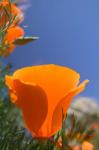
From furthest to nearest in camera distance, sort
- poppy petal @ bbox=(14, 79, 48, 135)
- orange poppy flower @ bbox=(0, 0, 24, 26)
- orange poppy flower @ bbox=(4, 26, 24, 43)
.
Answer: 1. orange poppy flower @ bbox=(4, 26, 24, 43)
2. orange poppy flower @ bbox=(0, 0, 24, 26)
3. poppy petal @ bbox=(14, 79, 48, 135)

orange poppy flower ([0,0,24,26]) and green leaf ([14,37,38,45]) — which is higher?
orange poppy flower ([0,0,24,26])

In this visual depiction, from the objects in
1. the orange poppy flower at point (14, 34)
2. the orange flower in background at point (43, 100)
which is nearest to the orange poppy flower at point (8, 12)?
the orange poppy flower at point (14, 34)

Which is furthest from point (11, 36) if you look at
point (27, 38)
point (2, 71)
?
point (2, 71)

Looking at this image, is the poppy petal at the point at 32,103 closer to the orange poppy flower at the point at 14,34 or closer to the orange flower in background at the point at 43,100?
the orange flower in background at the point at 43,100

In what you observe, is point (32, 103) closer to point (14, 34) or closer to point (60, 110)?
point (60, 110)

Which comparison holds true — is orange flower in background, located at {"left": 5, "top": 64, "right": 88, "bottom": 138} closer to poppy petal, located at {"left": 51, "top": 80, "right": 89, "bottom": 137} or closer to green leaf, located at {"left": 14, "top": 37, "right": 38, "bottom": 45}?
poppy petal, located at {"left": 51, "top": 80, "right": 89, "bottom": 137}

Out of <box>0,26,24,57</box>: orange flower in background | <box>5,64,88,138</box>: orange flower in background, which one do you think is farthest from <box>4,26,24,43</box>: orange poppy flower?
<box>5,64,88,138</box>: orange flower in background

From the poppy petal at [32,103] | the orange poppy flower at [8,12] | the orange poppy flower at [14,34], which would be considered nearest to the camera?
the poppy petal at [32,103]

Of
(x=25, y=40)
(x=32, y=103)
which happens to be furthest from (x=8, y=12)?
(x=32, y=103)

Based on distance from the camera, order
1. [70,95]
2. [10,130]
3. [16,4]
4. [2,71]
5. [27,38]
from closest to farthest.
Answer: [70,95], [10,130], [27,38], [16,4], [2,71]

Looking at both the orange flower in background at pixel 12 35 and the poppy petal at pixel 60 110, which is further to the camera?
the orange flower in background at pixel 12 35

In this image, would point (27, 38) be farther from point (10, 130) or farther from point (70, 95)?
point (70, 95)
